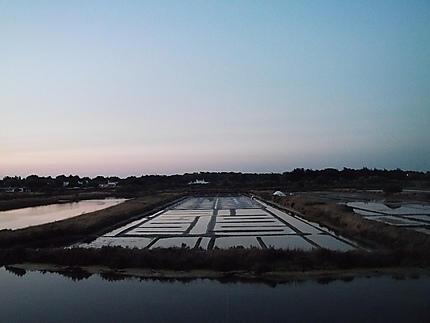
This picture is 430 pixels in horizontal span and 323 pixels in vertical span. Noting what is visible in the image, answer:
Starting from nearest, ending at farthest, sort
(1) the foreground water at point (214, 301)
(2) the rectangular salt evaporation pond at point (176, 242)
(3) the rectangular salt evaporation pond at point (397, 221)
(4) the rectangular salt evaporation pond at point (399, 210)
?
1. (1) the foreground water at point (214, 301)
2. (2) the rectangular salt evaporation pond at point (176, 242)
3. (3) the rectangular salt evaporation pond at point (397, 221)
4. (4) the rectangular salt evaporation pond at point (399, 210)

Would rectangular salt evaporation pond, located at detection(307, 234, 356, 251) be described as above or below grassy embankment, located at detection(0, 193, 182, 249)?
below

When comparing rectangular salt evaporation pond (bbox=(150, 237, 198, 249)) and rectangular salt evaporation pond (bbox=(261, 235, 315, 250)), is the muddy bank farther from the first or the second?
rectangular salt evaporation pond (bbox=(150, 237, 198, 249))

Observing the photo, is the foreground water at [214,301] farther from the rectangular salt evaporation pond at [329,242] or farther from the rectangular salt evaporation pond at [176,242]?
the rectangular salt evaporation pond at [176,242]

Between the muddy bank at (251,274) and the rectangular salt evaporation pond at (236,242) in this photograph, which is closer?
the muddy bank at (251,274)

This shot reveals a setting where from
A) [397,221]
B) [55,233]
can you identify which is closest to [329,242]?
[397,221]

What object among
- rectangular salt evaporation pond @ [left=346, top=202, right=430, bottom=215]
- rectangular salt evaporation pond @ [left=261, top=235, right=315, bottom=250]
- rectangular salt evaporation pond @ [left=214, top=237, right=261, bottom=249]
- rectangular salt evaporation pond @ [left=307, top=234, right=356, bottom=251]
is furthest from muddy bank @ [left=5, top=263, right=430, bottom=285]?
rectangular salt evaporation pond @ [left=346, top=202, right=430, bottom=215]

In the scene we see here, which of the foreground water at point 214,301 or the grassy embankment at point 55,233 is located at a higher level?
the grassy embankment at point 55,233

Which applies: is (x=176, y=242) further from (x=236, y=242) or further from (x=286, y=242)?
(x=286, y=242)

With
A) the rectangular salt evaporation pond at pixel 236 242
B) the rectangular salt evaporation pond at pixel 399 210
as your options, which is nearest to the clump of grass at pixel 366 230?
the rectangular salt evaporation pond at pixel 399 210

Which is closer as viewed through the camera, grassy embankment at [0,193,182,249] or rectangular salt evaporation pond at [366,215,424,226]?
grassy embankment at [0,193,182,249]
